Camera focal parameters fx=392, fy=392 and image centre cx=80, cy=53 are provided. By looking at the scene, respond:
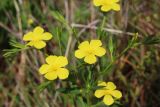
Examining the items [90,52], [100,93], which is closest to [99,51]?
[90,52]

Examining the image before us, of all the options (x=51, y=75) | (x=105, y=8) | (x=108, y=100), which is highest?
(x=105, y=8)

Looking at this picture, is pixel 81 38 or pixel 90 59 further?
pixel 81 38

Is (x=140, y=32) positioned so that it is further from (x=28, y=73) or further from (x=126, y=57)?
(x=28, y=73)

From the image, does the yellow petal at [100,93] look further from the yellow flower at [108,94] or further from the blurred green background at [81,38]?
the blurred green background at [81,38]

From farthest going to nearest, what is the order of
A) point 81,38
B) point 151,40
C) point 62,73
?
point 81,38 → point 151,40 → point 62,73

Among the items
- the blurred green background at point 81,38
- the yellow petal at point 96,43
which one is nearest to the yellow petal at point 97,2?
the yellow petal at point 96,43

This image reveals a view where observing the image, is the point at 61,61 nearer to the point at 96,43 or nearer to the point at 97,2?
the point at 96,43

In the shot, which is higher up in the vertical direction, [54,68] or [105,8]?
[105,8]
